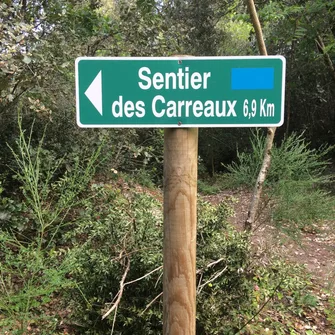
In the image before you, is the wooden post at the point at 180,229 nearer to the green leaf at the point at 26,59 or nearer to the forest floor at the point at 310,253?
the forest floor at the point at 310,253

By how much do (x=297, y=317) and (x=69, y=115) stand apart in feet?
12.2

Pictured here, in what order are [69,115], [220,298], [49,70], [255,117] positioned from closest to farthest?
[255,117] < [220,298] < [49,70] < [69,115]

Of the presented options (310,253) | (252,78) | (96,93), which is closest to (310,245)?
(310,253)

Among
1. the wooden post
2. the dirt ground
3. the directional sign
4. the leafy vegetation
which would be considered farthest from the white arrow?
the dirt ground

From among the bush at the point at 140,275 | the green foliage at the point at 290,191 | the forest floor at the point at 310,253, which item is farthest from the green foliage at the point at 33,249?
the green foliage at the point at 290,191

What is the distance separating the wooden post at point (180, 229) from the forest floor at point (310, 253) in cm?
121

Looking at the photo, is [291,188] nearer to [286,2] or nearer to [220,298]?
[220,298]

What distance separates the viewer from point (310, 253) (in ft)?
17.4

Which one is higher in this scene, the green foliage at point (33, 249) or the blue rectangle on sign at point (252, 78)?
the blue rectangle on sign at point (252, 78)

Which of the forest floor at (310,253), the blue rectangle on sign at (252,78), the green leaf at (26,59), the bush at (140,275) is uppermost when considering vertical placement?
the green leaf at (26,59)

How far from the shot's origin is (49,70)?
3695mm

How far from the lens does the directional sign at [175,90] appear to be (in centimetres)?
134

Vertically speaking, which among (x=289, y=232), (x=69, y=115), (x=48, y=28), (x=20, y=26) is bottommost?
(x=289, y=232)

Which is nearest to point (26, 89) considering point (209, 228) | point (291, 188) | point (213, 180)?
point (209, 228)
